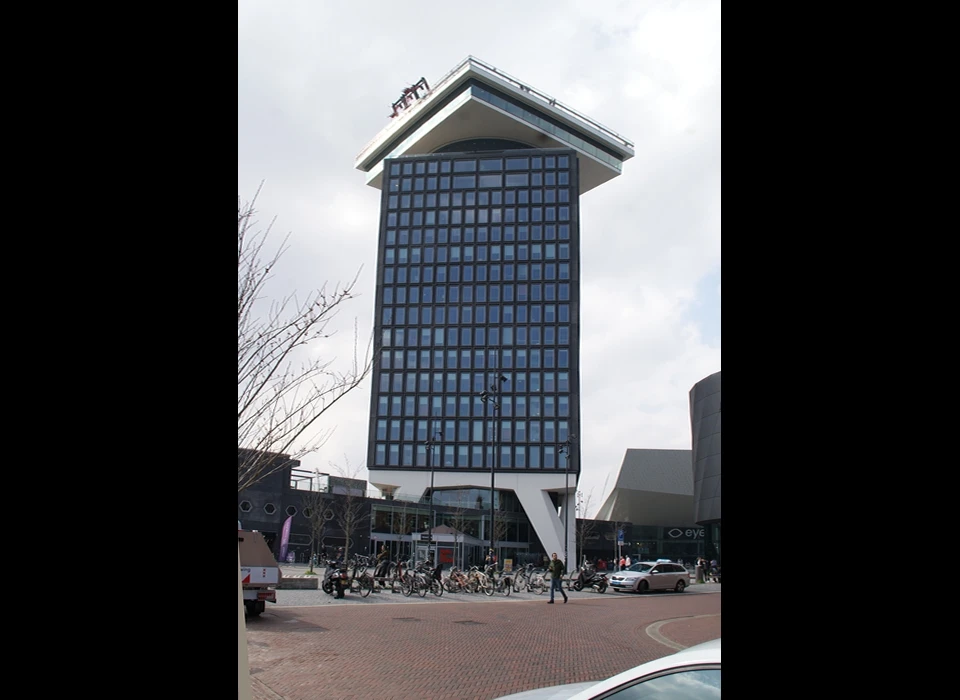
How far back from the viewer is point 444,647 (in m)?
12.0

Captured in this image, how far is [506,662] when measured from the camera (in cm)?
1051

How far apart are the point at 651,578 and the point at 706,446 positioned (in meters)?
26.0

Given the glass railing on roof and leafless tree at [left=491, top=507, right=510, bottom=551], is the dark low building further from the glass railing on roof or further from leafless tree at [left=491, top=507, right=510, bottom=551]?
the glass railing on roof

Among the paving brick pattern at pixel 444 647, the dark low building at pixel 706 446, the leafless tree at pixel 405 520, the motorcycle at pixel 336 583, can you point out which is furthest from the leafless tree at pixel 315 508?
the dark low building at pixel 706 446

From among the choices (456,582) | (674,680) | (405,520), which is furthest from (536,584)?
(405,520)

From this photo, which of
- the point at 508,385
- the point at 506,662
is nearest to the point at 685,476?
the point at 508,385

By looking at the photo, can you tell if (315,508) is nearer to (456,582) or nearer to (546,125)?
(456,582)

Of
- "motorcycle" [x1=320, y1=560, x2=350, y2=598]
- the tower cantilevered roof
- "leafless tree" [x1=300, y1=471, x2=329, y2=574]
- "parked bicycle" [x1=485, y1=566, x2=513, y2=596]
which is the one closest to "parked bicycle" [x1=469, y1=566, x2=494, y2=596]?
"parked bicycle" [x1=485, y1=566, x2=513, y2=596]

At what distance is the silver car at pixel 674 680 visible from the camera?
304 centimetres

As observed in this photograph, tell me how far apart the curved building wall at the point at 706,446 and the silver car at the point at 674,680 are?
50.7 m

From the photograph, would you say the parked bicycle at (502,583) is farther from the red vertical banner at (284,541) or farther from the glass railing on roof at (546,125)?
the glass railing on roof at (546,125)
